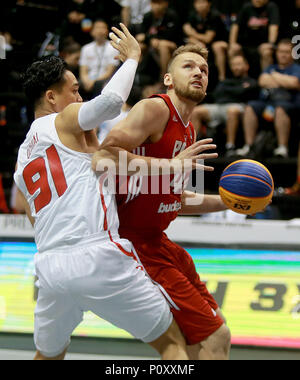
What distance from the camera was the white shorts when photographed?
286 cm

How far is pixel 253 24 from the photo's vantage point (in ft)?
26.2

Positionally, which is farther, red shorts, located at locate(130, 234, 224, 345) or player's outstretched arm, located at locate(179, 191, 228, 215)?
player's outstretched arm, located at locate(179, 191, 228, 215)

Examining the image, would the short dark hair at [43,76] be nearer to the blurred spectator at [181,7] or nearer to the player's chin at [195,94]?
the player's chin at [195,94]

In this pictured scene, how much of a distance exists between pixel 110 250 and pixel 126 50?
1.06m

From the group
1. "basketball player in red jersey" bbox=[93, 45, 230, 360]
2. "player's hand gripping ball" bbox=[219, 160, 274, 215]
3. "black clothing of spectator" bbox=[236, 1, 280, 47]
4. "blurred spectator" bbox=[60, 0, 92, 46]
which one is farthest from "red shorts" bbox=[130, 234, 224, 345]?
"blurred spectator" bbox=[60, 0, 92, 46]

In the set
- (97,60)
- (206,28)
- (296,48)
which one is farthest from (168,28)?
(296,48)

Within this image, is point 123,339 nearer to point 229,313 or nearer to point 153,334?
point 229,313

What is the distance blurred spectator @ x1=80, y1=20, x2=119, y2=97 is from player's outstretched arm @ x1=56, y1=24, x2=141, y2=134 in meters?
Result: 4.95

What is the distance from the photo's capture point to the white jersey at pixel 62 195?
2949mm

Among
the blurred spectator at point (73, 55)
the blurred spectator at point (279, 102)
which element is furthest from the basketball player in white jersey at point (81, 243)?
the blurred spectator at point (73, 55)

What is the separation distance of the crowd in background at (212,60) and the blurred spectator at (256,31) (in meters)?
0.01

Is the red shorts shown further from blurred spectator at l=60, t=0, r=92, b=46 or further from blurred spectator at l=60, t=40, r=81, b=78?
blurred spectator at l=60, t=0, r=92, b=46

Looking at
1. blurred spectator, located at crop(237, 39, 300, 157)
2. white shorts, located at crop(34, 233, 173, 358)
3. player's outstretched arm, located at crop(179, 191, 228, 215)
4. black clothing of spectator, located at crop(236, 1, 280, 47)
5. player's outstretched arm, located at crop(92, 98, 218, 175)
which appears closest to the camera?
white shorts, located at crop(34, 233, 173, 358)

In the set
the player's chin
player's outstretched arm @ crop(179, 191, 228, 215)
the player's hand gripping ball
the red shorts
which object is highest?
the player's chin
